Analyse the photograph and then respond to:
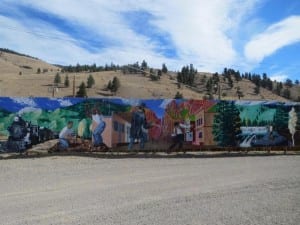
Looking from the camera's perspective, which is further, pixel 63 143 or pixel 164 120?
pixel 164 120

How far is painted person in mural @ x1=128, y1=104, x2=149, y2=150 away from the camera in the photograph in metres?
22.7

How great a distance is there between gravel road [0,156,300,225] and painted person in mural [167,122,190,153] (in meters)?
4.79

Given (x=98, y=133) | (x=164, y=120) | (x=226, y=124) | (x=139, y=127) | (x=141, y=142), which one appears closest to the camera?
(x=98, y=133)

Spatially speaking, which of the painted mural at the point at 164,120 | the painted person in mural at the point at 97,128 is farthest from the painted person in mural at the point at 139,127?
the painted person in mural at the point at 97,128

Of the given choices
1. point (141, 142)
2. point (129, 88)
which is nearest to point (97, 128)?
point (141, 142)

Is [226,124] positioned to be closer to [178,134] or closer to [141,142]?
[178,134]

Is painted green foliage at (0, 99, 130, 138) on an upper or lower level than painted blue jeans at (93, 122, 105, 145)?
upper

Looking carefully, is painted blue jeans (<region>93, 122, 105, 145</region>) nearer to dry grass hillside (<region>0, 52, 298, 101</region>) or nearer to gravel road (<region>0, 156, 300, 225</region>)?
gravel road (<region>0, 156, 300, 225</region>)

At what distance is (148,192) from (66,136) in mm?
11168

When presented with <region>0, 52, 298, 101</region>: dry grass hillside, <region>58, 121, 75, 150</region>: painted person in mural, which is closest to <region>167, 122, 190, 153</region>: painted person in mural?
<region>58, 121, 75, 150</region>: painted person in mural

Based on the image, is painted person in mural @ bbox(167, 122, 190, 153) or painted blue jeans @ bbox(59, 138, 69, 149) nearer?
painted blue jeans @ bbox(59, 138, 69, 149)

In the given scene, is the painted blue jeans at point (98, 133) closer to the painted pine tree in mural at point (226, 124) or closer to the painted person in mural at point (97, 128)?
the painted person in mural at point (97, 128)

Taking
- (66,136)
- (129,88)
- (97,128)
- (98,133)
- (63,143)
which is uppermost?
(129,88)

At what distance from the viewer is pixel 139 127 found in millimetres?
22875
